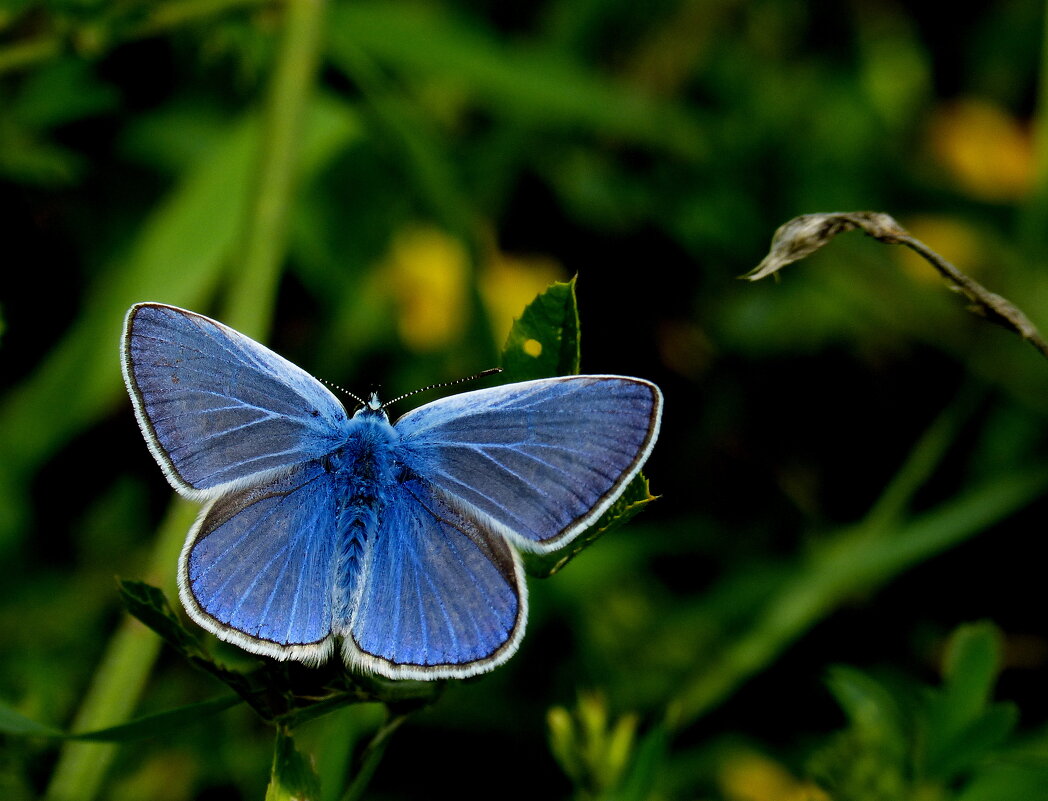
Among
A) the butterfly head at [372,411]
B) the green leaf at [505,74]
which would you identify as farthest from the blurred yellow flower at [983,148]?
the butterfly head at [372,411]

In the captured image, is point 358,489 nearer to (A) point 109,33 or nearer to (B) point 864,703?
(B) point 864,703

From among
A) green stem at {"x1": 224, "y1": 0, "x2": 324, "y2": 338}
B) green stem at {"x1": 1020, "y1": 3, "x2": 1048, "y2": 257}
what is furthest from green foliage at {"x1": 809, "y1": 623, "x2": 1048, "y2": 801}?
green stem at {"x1": 1020, "y1": 3, "x2": 1048, "y2": 257}

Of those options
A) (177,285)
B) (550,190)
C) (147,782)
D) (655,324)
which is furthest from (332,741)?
(550,190)

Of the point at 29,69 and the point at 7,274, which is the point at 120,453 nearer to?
the point at 7,274

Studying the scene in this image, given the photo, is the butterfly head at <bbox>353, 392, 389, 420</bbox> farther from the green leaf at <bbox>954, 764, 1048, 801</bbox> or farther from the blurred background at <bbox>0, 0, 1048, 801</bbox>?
the green leaf at <bbox>954, 764, 1048, 801</bbox>

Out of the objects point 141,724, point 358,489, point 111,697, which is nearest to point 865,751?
point 358,489

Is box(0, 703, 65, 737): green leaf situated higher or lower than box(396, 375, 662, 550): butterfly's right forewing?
lower

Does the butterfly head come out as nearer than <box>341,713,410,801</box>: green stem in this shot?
No
